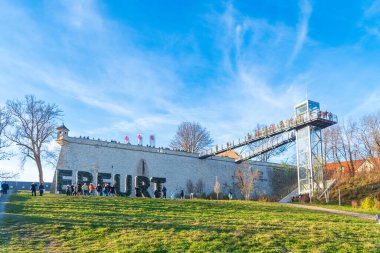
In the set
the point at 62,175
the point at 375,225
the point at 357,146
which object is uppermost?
the point at 357,146

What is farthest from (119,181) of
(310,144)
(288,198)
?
(310,144)

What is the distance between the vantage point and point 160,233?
47.3ft

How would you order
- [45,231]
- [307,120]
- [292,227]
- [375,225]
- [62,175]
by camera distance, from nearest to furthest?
[45,231] → [292,227] → [375,225] → [62,175] → [307,120]

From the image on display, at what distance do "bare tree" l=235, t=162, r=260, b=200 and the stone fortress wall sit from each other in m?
1.01

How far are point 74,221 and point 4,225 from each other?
2709 millimetres

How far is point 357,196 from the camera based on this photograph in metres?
36.7

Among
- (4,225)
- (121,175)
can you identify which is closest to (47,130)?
(121,175)

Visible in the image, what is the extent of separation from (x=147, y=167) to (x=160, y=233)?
2729 cm

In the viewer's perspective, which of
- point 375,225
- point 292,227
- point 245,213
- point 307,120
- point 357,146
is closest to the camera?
point 292,227

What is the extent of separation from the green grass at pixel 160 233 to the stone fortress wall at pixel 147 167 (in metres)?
16.5

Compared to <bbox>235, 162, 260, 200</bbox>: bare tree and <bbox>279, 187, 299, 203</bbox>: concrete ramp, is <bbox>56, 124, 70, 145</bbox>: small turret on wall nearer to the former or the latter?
<bbox>235, 162, 260, 200</bbox>: bare tree

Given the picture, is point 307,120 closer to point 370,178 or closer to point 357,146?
point 370,178

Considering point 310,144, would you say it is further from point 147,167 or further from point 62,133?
point 62,133

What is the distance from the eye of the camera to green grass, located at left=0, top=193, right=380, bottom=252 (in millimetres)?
12844
